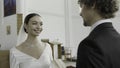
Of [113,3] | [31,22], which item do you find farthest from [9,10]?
[113,3]

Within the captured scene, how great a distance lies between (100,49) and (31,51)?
5.92ft

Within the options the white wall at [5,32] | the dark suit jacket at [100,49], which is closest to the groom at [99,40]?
the dark suit jacket at [100,49]

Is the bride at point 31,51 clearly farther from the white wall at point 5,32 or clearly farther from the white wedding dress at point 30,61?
the white wall at point 5,32

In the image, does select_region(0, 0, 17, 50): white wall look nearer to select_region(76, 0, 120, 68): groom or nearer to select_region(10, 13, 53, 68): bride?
select_region(10, 13, 53, 68): bride

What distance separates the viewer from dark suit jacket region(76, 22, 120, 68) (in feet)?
2.88

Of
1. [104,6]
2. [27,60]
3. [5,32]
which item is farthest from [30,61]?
[104,6]

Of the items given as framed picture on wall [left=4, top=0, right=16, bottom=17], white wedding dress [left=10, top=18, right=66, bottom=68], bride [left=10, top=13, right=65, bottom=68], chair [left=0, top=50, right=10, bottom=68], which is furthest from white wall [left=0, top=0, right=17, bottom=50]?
white wedding dress [left=10, top=18, right=66, bottom=68]

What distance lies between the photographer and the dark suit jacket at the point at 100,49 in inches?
34.5

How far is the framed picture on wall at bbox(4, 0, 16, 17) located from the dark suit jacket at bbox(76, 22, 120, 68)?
2.26 metres

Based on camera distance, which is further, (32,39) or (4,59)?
(4,59)

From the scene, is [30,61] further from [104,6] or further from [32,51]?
[104,6]

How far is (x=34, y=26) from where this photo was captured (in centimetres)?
249

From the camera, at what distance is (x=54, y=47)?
3338 millimetres

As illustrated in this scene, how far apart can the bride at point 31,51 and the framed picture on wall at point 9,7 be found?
0.52m
